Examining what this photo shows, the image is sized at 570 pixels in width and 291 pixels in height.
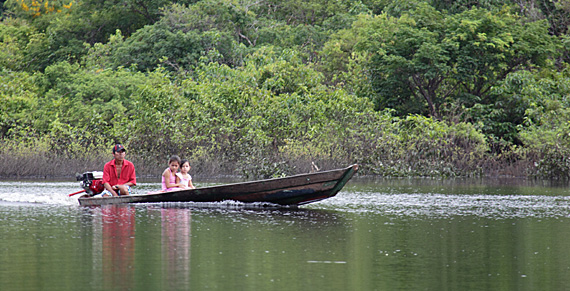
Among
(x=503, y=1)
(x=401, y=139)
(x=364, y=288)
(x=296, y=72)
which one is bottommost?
(x=364, y=288)

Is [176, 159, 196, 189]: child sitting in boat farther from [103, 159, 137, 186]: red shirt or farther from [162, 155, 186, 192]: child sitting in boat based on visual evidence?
[103, 159, 137, 186]: red shirt

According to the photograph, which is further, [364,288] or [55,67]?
[55,67]

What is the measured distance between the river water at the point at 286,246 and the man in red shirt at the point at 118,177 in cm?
42

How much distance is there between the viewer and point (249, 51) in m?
36.3

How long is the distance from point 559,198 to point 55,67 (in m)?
23.9

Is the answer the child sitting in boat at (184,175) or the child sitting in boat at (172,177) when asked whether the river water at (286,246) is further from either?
the child sitting in boat at (184,175)

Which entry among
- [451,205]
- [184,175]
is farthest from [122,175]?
[451,205]

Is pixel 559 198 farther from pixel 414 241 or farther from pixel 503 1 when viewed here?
pixel 503 1

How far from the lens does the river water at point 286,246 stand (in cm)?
750

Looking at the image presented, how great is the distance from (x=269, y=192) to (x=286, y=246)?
507cm

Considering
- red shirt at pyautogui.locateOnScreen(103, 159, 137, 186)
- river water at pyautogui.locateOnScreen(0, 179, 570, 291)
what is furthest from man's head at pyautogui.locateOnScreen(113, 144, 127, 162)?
river water at pyautogui.locateOnScreen(0, 179, 570, 291)

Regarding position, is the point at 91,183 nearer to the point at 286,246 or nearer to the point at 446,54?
the point at 286,246

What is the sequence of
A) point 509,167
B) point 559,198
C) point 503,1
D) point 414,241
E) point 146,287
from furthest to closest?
point 503,1 < point 509,167 < point 559,198 < point 414,241 < point 146,287

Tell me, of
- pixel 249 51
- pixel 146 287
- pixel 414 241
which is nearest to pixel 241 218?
pixel 414 241
